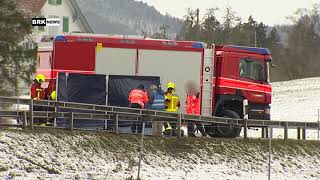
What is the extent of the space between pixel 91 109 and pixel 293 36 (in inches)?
2916

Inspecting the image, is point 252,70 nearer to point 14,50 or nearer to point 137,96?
point 137,96

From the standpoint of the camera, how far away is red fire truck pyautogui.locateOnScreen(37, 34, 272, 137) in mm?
19594

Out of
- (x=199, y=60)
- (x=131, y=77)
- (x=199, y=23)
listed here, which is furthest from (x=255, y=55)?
(x=199, y=23)

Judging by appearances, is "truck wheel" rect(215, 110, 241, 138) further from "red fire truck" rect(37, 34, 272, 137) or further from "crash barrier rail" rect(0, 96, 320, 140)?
"crash barrier rail" rect(0, 96, 320, 140)

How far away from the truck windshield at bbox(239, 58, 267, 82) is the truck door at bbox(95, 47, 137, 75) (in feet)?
11.9

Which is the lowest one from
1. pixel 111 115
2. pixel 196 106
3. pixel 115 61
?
pixel 111 115

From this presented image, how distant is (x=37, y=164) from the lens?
41.9 ft

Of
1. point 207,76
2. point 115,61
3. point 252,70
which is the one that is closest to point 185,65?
point 207,76

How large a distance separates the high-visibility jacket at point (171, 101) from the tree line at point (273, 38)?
5215 centimetres

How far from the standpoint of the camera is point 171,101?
18.8m

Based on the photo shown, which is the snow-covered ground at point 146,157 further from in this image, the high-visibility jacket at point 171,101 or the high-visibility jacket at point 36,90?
Answer: the high-visibility jacket at point 36,90

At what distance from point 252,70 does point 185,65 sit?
93.9 inches

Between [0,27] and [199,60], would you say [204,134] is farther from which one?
[0,27]

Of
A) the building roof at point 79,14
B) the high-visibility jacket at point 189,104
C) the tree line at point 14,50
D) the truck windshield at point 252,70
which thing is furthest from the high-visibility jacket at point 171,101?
the building roof at point 79,14
